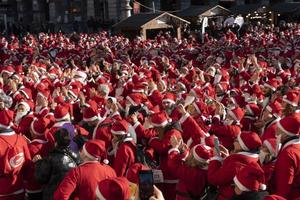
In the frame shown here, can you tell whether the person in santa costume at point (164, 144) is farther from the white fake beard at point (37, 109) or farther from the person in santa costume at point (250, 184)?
the white fake beard at point (37, 109)

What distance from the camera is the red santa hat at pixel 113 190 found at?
4977 mm

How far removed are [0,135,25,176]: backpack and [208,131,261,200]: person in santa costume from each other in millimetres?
2351

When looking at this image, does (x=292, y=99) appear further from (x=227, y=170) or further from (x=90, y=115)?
(x=227, y=170)

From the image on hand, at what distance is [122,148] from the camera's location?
721cm

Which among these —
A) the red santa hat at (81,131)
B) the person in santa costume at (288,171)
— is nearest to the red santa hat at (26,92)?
the red santa hat at (81,131)

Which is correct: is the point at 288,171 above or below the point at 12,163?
above

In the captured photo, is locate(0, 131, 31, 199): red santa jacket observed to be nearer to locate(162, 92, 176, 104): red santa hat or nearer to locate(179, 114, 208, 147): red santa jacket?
locate(179, 114, 208, 147): red santa jacket

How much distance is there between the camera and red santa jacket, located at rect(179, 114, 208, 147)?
8547 millimetres

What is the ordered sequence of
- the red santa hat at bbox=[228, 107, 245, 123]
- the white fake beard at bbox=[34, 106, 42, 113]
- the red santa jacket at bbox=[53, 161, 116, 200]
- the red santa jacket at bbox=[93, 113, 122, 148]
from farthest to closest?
1. the white fake beard at bbox=[34, 106, 42, 113]
2. the red santa hat at bbox=[228, 107, 245, 123]
3. the red santa jacket at bbox=[93, 113, 122, 148]
4. the red santa jacket at bbox=[53, 161, 116, 200]

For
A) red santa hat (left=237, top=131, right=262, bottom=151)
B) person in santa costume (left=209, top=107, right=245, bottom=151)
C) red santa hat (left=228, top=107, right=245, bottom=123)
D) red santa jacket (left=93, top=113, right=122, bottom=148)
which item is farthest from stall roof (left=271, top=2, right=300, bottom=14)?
red santa hat (left=237, top=131, right=262, bottom=151)

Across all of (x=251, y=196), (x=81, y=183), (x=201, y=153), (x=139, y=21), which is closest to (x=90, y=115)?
(x=201, y=153)

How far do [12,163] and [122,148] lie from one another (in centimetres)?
139

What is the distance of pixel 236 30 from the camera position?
1409 inches

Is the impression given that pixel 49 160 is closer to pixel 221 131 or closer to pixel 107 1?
pixel 221 131
